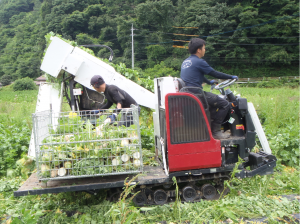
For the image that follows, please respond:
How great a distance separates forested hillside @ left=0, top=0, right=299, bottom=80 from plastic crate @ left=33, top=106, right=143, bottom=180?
134 ft

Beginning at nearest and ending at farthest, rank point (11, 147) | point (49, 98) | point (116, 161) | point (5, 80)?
point (116, 161)
point (49, 98)
point (11, 147)
point (5, 80)

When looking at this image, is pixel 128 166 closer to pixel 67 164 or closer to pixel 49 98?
pixel 67 164

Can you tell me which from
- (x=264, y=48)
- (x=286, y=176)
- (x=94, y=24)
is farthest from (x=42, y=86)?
(x=94, y=24)

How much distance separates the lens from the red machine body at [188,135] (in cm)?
395

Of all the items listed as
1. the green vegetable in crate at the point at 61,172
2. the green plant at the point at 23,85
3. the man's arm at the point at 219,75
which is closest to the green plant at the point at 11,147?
the green vegetable in crate at the point at 61,172

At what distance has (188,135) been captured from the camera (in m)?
4.00

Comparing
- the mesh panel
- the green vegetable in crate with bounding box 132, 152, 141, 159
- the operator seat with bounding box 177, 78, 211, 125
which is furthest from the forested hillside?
the green vegetable in crate with bounding box 132, 152, 141, 159

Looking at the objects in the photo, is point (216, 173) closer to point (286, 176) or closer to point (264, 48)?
point (286, 176)

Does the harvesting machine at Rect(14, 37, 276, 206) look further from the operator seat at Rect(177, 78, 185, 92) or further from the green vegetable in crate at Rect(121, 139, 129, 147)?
the green vegetable in crate at Rect(121, 139, 129, 147)

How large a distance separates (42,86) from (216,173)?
4.11 meters

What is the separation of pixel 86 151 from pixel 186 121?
5.00 ft

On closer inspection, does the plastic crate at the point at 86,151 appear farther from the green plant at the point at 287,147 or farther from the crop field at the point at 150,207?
the green plant at the point at 287,147

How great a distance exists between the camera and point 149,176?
13.0 feet

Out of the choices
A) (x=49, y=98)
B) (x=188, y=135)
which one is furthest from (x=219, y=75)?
(x=49, y=98)
